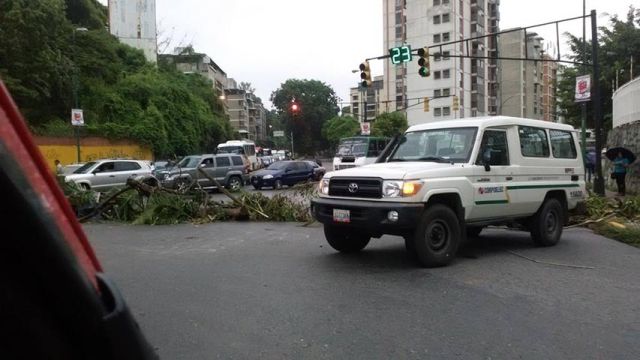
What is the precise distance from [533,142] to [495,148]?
1.19 m

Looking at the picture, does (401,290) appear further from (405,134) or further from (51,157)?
(51,157)

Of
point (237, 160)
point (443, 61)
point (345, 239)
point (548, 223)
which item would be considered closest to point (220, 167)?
point (237, 160)

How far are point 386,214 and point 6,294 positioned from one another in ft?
20.5

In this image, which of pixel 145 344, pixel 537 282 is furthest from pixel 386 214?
pixel 145 344

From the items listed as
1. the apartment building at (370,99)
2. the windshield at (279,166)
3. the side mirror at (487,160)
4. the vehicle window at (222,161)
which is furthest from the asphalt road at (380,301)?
the apartment building at (370,99)

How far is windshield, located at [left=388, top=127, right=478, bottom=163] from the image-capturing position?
8312mm

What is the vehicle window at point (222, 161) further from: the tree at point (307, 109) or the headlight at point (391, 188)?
the tree at point (307, 109)

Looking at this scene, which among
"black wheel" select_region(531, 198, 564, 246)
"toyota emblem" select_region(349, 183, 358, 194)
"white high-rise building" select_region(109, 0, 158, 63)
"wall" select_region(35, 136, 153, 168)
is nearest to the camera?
"toyota emblem" select_region(349, 183, 358, 194)

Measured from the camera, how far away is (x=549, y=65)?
129m

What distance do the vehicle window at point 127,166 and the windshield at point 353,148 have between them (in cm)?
1217

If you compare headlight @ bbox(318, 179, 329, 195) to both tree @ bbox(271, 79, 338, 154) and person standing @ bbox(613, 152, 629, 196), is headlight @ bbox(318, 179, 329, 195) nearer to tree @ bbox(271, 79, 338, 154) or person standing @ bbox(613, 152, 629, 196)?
person standing @ bbox(613, 152, 629, 196)

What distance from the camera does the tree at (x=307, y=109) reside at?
10562 centimetres

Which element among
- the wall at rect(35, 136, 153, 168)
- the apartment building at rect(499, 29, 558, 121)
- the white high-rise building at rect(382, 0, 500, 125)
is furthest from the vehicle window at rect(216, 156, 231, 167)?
the apartment building at rect(499, 29, 558, 121)

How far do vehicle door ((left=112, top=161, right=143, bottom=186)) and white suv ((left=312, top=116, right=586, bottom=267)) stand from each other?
15979 millimetres
